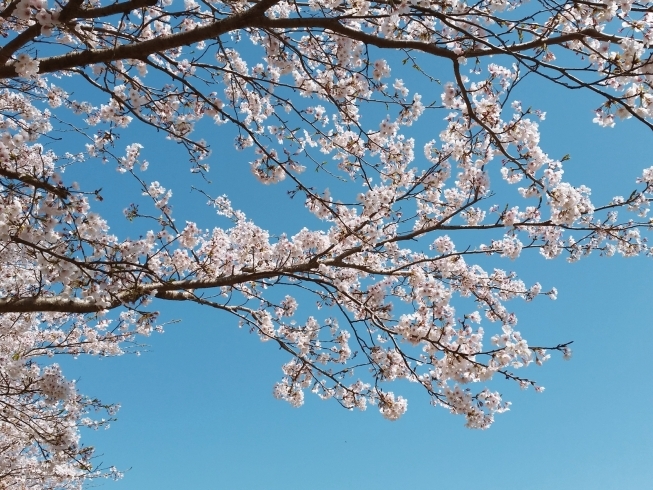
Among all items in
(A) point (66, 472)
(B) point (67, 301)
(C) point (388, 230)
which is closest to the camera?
(B) point (67, 301)

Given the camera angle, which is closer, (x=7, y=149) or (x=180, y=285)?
(x=7, y=149)

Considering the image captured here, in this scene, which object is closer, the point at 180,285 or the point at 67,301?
the point at 67,301

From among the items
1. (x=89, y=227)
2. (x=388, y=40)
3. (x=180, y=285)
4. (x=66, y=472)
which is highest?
(x=388, y=40)

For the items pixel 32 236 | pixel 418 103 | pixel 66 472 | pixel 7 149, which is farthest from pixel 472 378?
pixel 66 472

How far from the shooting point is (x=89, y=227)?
3436mm

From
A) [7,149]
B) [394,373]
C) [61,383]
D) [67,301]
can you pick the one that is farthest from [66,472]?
[7,149]

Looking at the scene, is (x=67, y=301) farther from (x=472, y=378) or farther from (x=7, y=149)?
(x=472, y=378)

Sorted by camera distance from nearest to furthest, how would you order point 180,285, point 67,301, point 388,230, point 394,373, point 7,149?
1. point 7,149
2. point 67,301
3. point 180,285
4. point 394,373
5. point 388,230

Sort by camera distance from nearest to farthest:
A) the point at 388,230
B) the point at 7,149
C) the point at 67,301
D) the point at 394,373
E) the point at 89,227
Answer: the point at 7,149
the point at 89,227
the point at 67,301
the point at 394,373
the point at 388,230

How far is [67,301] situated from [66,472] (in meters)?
3.80

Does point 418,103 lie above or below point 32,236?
above

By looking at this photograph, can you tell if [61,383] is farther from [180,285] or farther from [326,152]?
[326,152]

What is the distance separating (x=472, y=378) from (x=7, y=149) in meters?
3.96

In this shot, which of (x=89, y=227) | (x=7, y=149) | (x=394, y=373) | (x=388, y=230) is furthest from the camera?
(x=388, y=230)
